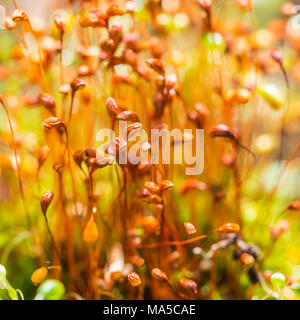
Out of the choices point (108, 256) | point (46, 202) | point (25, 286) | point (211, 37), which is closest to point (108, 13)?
point (211, 37)

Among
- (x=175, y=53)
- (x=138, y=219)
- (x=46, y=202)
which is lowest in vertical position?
(x=138, y=219)

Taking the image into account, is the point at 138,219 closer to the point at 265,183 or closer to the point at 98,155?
the point at 98,155

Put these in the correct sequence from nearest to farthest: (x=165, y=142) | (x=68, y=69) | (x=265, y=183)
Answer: (x=165, y=142) → (x=265, y=183) → (x=68, y=69)

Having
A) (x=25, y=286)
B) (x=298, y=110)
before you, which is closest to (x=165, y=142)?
(x=25, y=286)

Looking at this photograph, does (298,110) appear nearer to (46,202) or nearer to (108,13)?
(108,13)

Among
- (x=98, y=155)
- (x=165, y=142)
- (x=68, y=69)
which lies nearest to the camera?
(x=98, y=155)

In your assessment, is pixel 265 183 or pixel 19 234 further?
pixel 265 183

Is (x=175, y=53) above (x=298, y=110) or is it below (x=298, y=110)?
above

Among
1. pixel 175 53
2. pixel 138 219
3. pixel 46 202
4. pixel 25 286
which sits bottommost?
pixel 25 286
